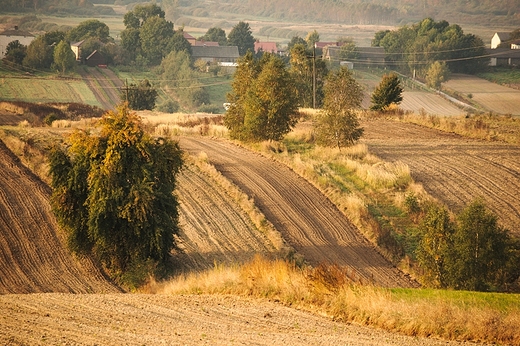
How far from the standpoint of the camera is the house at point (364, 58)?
147000 mm

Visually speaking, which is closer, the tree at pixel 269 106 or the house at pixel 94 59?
the tree at pixel 269 106

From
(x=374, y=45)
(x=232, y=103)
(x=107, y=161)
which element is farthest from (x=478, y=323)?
(x=374, y=45)

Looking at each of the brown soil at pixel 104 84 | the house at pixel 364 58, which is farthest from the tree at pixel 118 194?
the house at pixel 364 58

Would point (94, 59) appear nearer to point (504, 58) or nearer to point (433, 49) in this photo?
point (433, 49)

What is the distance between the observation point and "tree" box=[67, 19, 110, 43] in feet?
495

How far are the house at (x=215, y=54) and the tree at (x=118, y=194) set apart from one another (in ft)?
437

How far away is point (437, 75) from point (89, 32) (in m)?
66.1

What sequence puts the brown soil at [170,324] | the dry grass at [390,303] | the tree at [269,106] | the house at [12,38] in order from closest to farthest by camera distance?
the brown soil at [170,324]
the dry grass at [390,303]
the tree at [269,106]
the house at [12,38]

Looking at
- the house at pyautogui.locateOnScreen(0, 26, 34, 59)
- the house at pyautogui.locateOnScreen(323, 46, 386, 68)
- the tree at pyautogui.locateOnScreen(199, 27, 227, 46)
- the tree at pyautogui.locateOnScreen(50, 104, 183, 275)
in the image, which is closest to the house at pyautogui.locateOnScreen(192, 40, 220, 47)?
the tree at pyautogui.locateOnScreen(199, 27, 227, 46)

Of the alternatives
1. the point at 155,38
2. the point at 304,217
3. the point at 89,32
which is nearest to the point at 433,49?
the point at 155,38

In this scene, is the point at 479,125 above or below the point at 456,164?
above

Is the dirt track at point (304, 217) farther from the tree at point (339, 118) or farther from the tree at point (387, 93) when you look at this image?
the tree at point (387, 93)

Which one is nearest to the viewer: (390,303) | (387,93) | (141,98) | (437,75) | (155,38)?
(390,303)

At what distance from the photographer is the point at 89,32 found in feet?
506
